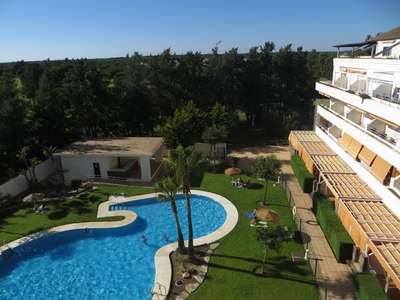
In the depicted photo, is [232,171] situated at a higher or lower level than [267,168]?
lower

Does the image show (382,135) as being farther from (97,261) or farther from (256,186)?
(97,261)

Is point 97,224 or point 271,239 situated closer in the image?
point 271,239

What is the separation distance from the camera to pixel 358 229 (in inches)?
739

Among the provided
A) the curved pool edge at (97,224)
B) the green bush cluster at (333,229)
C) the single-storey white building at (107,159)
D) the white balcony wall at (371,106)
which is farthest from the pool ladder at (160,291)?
the white balcony wall at (371,106)

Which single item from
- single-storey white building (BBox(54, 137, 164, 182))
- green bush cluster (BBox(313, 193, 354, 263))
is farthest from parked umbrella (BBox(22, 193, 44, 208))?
green bush cluster (BBox(313, 193, 354, 263))

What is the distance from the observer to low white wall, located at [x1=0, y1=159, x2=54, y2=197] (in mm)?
31538

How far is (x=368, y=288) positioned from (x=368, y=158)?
1188 centimetres

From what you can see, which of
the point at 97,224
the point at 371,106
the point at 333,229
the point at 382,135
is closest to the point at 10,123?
the point at 97,224

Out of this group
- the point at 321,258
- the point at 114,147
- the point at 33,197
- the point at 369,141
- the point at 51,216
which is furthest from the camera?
the point at 114,147

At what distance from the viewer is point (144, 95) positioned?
157 feet

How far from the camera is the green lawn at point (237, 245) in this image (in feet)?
59.5

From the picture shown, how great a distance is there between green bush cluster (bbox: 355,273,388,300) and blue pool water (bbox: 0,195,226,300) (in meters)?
12.1

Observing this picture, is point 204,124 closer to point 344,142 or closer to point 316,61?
point 344,142

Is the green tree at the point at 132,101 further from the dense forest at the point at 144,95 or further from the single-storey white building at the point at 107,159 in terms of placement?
the single-storey white building at the point at 107,159
